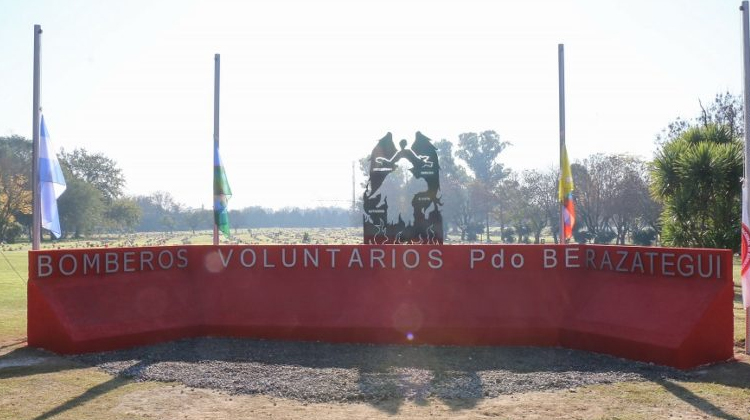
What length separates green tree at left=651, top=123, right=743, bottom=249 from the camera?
58.5 feet

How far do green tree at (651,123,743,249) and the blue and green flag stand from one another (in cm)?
1324

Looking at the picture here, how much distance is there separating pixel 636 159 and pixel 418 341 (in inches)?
2317

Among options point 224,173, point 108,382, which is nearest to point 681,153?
point 224,173

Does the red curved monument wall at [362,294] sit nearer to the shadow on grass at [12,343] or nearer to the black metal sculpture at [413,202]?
the shadow on grass at [12,343]

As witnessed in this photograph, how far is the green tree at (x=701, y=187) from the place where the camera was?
58.5ft

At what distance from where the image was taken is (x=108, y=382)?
29.3 ft

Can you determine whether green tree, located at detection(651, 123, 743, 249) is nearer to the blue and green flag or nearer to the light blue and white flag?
the blue and green flag

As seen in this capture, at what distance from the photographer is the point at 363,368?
964cm

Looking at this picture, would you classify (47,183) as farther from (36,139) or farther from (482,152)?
(482,152)

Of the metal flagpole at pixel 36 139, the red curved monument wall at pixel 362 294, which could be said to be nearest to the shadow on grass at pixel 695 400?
the red curved monument wall at pixel 362 294

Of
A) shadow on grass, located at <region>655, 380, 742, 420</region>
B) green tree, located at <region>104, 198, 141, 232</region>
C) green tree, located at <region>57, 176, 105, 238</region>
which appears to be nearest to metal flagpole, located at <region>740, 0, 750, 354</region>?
shadow on grass, located at <region>655, 380, 742, 420</region>

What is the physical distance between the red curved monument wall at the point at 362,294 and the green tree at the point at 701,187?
8.67 meters

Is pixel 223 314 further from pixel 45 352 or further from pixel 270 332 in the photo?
pixel 45 352

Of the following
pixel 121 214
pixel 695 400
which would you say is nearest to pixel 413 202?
pixel 695 400
